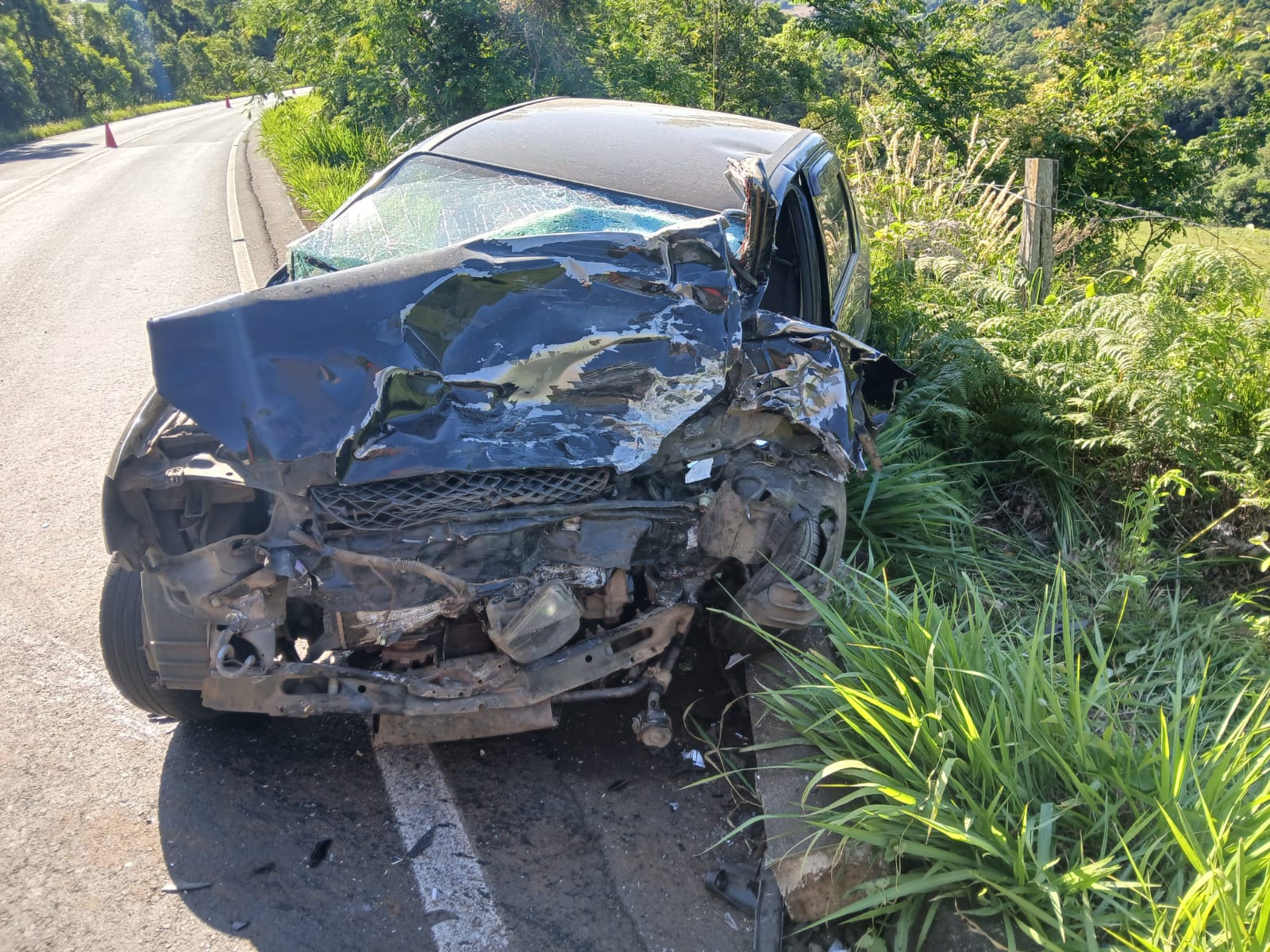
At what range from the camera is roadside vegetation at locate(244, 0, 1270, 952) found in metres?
2.23

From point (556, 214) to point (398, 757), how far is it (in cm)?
195

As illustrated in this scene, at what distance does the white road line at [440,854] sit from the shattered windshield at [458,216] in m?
1.72

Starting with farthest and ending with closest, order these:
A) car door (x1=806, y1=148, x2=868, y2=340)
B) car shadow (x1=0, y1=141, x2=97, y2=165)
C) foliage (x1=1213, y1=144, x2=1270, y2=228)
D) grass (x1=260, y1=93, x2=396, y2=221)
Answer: car shadow (x1=0, y1=141, x2=97, y2=165), foliage (x1=1213, y1=144, x2=1270, y2=228), grass (x1=260, y1=93, x2=396, y2=221), car door (x1=806, y1=148, x2=868, y2=340)

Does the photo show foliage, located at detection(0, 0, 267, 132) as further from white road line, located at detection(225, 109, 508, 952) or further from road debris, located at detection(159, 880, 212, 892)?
road debris, located at detection(159, 880, 212, 892)

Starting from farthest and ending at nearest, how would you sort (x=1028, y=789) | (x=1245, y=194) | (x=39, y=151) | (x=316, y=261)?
(x=39, y=151)
(x=1245, y=194)
(x=316, y=261)
(x=1028, y=789)

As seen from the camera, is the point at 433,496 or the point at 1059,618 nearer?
the point at 433,496

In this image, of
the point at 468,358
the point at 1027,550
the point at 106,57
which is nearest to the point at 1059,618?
the point at 1027,550

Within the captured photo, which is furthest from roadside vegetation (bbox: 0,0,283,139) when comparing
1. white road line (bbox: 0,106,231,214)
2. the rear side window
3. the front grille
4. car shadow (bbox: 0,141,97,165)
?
the front grille

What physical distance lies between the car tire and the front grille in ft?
3.06

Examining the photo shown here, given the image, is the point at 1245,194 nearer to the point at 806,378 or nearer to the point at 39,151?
the point at 806,378

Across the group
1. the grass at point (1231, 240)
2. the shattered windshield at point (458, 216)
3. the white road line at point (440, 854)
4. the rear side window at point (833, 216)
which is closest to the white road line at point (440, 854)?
the white road line at point (440, 854)

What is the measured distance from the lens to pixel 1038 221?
618 cm

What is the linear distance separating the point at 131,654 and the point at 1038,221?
5.87 m

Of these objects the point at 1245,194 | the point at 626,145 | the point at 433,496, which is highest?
the point at 626,145
